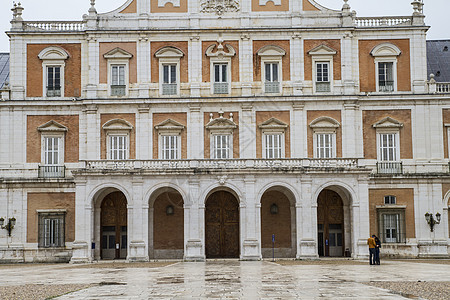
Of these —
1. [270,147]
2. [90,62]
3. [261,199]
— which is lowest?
[261,199]

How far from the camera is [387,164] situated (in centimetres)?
4903

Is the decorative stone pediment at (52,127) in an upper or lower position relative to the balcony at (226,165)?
upper

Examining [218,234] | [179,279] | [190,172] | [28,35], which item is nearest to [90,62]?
[28,35]

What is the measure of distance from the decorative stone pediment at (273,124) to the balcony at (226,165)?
345 centimetres

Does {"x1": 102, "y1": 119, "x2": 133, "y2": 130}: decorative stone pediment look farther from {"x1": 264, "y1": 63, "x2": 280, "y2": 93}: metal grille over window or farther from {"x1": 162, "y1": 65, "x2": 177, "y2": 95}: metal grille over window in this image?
{"x1": 264, "y1": 63, "x2": 280, "y2": 93}: metal grille over window

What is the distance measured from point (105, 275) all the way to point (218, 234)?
54.1ft

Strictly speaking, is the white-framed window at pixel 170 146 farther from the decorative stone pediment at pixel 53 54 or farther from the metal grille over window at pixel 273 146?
the decorative stone pediment at pixel 53 54

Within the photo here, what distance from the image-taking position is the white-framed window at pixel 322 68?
49.2 meters

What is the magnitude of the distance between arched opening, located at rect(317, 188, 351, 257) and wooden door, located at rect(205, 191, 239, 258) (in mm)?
5837

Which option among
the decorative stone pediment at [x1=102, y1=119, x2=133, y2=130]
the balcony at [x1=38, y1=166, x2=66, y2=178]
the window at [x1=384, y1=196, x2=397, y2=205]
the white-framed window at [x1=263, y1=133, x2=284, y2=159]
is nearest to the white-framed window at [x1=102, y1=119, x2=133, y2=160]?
the decorative stone pediment at [x1=102, y1=119, x2=133, y2=130]

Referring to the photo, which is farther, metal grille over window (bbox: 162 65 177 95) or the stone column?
metal grille over window (bbox: 162 65 177 95)

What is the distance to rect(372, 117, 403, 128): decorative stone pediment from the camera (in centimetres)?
4904

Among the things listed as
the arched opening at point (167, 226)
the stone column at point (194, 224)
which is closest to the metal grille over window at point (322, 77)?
the stone column at point (194, 224)

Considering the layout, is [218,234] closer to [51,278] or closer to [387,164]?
[387,164]
